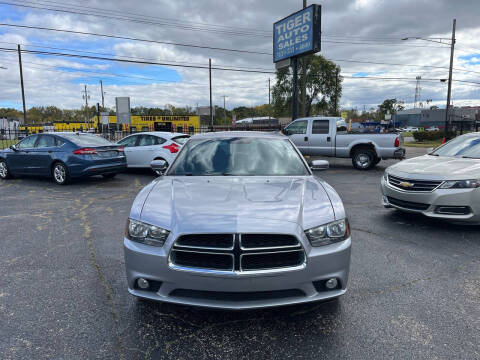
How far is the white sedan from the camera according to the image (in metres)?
10.6

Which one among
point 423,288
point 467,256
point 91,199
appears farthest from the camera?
point 91,199

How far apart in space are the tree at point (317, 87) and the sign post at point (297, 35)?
32.5 metres

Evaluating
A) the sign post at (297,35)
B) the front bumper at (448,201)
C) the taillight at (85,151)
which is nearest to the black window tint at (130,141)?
the taillight at (85,151)

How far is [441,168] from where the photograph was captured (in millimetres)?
5371

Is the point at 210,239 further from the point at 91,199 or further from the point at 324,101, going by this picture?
the point at 324,101

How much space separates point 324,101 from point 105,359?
54.8 meters

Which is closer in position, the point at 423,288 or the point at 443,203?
the point at 423,288

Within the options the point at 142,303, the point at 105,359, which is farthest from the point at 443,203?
the point at 105,359

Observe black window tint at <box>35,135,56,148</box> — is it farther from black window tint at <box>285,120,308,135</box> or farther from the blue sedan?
black window tint at <box>285,120,308,135</box>

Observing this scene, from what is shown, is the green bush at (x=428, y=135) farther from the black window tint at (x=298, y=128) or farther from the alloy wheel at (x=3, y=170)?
the alloy wheel at (x=3, y=170)

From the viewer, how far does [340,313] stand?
9.52 feet

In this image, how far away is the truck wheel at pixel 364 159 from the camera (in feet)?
41.9

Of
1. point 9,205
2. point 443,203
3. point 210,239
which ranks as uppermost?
point 210,239

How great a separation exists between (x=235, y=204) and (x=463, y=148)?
18.0 feet
